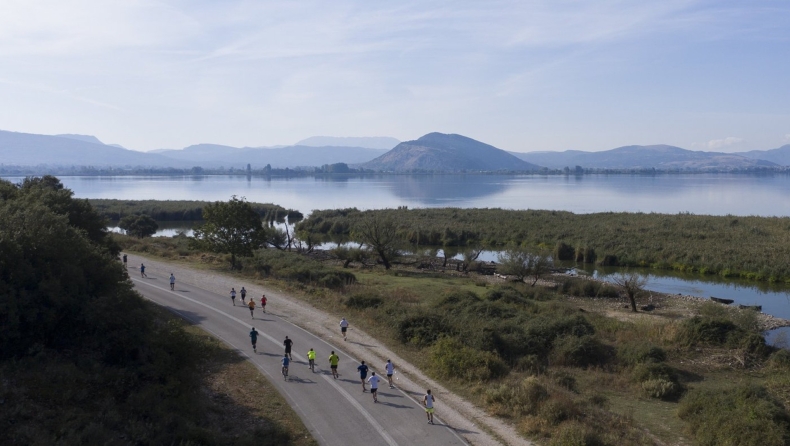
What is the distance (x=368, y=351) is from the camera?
2253 centimetres

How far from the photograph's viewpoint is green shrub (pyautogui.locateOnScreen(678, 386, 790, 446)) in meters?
13.8

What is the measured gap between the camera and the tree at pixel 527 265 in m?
43.1

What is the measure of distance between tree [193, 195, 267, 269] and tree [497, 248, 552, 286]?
19037 millimetres

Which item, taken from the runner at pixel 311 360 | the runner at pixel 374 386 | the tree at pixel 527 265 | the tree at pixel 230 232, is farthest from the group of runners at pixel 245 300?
the tree at pixel 527 265

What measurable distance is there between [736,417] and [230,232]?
35.8 m

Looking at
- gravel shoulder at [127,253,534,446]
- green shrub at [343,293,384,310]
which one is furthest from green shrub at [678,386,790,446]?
green shrub at [343,293,384,310]

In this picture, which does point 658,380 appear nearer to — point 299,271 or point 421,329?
point 421,329

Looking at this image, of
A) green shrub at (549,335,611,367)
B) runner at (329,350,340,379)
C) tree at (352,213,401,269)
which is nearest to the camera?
runner at (329,350,340,379)

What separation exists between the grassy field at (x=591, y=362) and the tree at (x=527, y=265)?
241 inches

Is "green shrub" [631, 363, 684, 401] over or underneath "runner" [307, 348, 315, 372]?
underneath

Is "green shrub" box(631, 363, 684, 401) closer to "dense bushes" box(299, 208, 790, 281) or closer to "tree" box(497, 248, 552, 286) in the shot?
"tree" box(497, 248, 552, 286)

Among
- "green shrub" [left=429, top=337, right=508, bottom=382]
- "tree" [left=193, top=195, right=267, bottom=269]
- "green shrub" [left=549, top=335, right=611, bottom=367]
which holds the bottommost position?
"green shrub" [left=549, top=335, right=611, bottom=367]

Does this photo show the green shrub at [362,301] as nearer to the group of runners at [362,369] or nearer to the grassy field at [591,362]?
the grassy field at [591,362]

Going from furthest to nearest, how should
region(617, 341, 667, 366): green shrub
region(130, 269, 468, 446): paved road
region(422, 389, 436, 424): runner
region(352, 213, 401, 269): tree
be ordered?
region(352, 213, 401, 269): tree < region(617, 341, 667, 366): green shrub < region(422, 389, 436, 424): runner < region(130, 269, 468, 446): paved road
